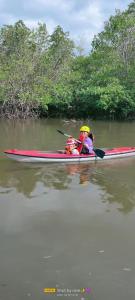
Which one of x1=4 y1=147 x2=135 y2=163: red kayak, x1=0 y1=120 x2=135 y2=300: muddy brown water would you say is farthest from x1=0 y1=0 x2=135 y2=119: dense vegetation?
x1=0 y1=120 x2=135 y2=300: muddy brown water

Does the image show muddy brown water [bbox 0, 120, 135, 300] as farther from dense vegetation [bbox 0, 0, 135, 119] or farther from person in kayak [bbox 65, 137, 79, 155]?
dense vegetation [bbox 0, 0, 135, 119]

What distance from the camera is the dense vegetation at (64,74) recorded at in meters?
22.4

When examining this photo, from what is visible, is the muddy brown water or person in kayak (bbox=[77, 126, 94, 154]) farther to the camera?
person in kayak (bbox=[77, 126, 94, 154])

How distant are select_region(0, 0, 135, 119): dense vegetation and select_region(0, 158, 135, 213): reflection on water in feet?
37.7

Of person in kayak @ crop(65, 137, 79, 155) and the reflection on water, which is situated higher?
person in kayak @ crop(65, 137, 79, 155)

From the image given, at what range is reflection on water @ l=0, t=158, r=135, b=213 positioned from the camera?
841 cm

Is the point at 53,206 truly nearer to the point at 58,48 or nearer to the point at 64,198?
the point at 64,198

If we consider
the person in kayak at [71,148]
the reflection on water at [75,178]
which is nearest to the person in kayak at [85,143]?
the person in kayak at [71,148]

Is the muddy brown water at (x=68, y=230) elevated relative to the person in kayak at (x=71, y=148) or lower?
lower

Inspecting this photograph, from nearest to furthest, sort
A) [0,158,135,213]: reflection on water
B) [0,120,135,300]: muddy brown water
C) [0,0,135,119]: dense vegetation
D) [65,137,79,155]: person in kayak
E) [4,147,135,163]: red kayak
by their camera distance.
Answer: [0,120,135,300]: muddy brown water → [0,158,135,213]: reflection on water → [4,147,135,163]: red kayak → [65,137,79,155]: person in kayak → [0,0,135,119]: dense vegetation

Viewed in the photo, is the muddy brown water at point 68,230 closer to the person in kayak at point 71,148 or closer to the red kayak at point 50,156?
the red kayak at point 50,156

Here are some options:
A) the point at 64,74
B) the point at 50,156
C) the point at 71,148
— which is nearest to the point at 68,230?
the point at 50,156

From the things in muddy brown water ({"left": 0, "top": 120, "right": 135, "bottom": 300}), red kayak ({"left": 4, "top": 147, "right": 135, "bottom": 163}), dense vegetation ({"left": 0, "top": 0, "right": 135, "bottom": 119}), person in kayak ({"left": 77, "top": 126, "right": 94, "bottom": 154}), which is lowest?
muddy brown water ({"left": 0, "top": 120, "right": 135, "bottom": 300})

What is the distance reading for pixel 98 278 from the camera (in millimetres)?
4867
